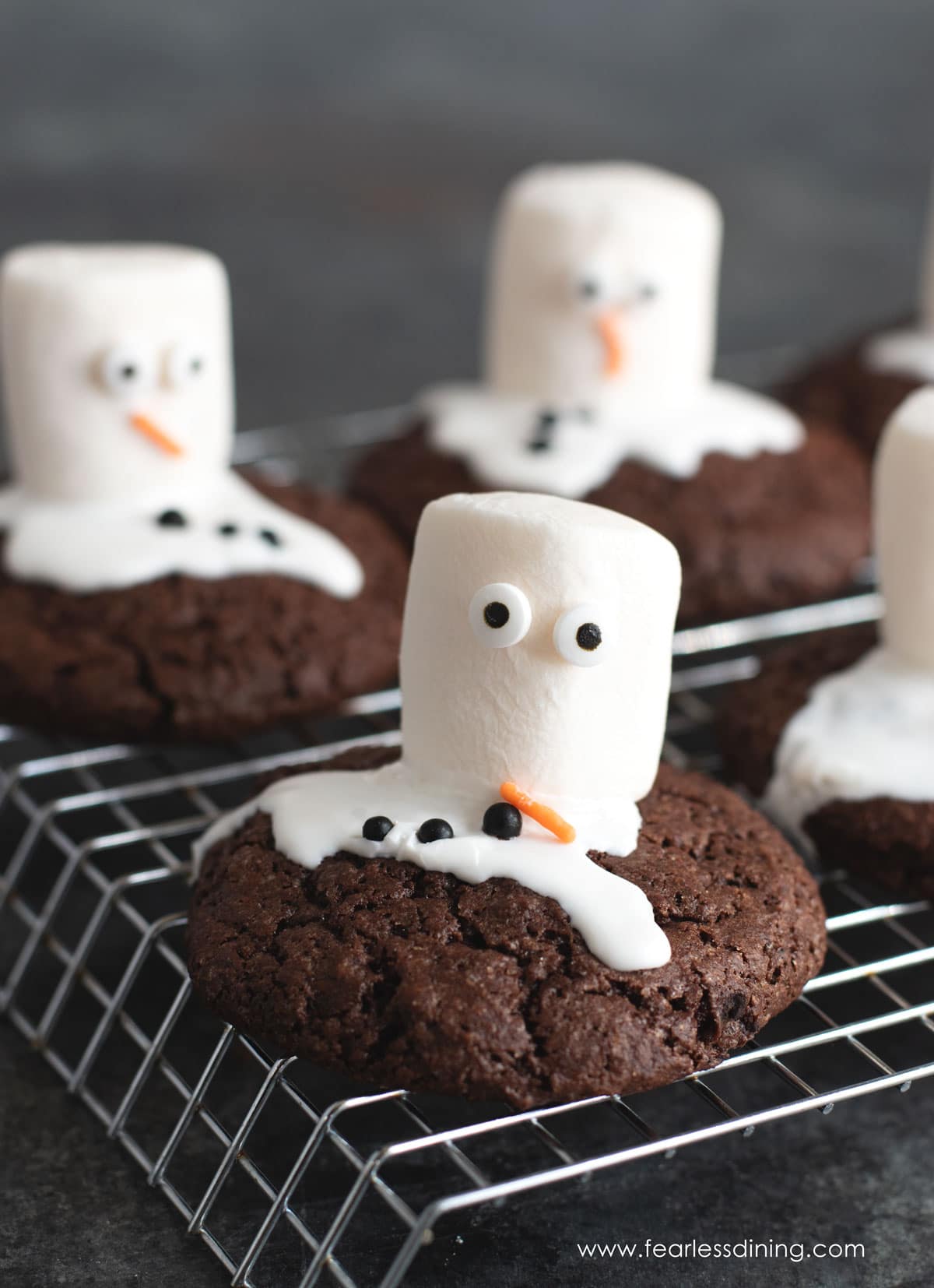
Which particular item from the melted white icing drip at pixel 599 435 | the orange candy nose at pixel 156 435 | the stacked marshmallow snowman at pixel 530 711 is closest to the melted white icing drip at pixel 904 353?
the melted white icing drip at pixel 599 435

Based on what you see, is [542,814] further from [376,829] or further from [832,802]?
[832,802]

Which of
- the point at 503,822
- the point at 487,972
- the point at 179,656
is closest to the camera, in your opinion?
the point at 487,972

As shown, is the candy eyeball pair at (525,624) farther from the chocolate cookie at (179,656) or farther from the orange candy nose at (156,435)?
the orange candy nose at (156,435)

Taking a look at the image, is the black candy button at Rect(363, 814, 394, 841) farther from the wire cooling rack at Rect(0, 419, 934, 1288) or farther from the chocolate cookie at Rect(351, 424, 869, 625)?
the chocolate cookie at Rect(351, 424, 869, 625)

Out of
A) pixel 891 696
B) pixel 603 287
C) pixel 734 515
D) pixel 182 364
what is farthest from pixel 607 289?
pixel 891 696

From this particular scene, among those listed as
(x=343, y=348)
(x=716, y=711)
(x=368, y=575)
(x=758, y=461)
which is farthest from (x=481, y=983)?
(x=343, y=348)

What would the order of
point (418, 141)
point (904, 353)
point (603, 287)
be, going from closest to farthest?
1. point (603, 287)
2. point (904, 353)
3. point (418, 141)
